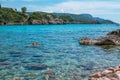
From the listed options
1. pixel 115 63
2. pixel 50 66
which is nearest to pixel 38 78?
pixel 50 66

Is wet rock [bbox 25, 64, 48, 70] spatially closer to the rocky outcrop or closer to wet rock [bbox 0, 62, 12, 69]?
the rocky outcrop

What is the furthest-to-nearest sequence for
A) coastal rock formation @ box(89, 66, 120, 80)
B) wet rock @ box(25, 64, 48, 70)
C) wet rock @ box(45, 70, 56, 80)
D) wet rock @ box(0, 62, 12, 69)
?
1. wet rock @ box(0, 62, 12, 69)
2. wet rock @ box(25, 64, 48, 70)
3. wet rock @ box(45, 70, 56, 80)
4. coastal rock formation @ box(89, 66, 120, 80)

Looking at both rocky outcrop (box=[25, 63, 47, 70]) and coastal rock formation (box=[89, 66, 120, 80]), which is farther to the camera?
rocky outcrop (box=[25, 63, 47, 70])

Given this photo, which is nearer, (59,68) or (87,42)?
(59,68)

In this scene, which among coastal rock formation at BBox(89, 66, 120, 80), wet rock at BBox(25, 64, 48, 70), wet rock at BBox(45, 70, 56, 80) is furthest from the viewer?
wet rock at BBox(25, 64, 48, 70)

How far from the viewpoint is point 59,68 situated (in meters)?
28.9

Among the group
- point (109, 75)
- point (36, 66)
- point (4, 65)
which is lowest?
point (36, 66)

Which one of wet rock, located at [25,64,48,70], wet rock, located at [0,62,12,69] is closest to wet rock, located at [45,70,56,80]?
wet rock, located at [25,64,48,70]

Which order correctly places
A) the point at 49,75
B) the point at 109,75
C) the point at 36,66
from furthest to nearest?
the point at 36,66 < the point at 49,75 < the point at 109,75

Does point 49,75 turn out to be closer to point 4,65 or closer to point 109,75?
point 109,75

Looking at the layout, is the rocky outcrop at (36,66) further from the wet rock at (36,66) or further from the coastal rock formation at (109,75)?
the coastal rock formation at (109,75)

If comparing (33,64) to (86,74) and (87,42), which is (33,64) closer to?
(86,74)

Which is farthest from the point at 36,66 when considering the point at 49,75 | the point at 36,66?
the point at 49,75

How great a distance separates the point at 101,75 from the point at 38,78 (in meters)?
5.67
